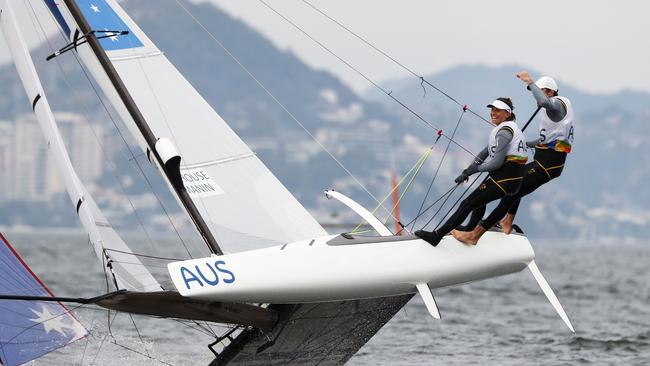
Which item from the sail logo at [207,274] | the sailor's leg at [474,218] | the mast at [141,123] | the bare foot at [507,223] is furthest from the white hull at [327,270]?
the mast at [141,123]

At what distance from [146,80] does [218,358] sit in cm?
269

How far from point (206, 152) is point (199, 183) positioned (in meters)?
0.37

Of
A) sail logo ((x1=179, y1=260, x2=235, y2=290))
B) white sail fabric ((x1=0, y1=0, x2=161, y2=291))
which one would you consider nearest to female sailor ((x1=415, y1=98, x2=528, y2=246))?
sail logo ((x1=179, y1=260, x2=235, y2=290))

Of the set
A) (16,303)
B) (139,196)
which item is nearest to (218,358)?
(16,303)

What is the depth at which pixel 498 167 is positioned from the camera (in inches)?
330

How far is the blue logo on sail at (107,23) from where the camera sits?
10.3 m

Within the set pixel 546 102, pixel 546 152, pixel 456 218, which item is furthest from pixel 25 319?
pixel 546 102

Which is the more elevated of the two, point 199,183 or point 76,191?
point 76,191

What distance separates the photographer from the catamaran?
825 centimetres

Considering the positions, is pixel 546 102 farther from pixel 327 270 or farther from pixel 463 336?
pixel 463 336

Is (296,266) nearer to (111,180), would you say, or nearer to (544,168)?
(544,168)

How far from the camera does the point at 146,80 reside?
1043 cm

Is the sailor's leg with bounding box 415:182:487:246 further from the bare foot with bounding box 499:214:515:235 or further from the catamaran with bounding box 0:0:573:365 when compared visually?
the bare foot with bounding box 499:214:515:235

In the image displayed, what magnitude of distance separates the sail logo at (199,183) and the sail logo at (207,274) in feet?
6.26
